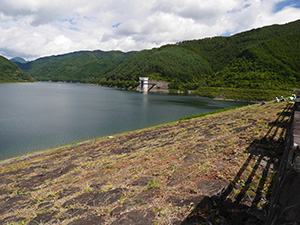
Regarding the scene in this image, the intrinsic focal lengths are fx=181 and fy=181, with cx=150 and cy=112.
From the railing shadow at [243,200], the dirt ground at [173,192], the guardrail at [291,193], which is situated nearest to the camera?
the guardrail at [291,193]

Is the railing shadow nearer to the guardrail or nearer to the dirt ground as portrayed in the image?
the dirt ground

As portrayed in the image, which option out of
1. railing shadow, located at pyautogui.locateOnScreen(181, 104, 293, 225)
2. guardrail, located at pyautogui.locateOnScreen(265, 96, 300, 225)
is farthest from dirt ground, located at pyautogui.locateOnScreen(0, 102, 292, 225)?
guardrail, located at pyautogui.locateOnScreen(265, 96, 300, 225)

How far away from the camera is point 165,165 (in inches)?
336

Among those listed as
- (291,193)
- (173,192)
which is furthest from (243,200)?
(291,193)

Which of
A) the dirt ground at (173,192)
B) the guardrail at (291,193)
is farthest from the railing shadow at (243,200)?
the guardrail at (291,193)

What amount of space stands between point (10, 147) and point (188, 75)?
18298 cm

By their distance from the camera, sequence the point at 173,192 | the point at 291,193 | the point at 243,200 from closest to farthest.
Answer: the point at 291,193 → the point at 243,200 → the point at 173,192

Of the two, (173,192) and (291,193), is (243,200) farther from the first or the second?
(291,193)

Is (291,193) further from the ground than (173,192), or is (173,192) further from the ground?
(291,193)

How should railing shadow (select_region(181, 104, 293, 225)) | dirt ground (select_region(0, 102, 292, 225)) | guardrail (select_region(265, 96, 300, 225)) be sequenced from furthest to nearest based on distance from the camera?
dirt ground (select_region(0, 102, 292, 225)) → railing shadow (select_region(181, 104, 293, 225)) → guardrail (select_region(265, 96, 300, 225))

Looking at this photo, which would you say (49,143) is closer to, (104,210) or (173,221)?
(104,210)

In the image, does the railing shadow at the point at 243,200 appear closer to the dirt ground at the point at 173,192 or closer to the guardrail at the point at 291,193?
the dirt ground at the point at 173,192

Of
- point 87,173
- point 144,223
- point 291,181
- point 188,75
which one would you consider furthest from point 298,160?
point 188,75

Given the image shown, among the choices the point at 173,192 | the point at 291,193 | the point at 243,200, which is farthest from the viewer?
the point at 173,192
